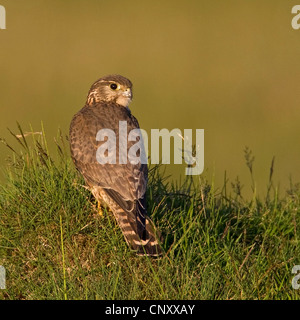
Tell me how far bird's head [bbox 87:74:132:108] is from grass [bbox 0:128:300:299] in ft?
2.04

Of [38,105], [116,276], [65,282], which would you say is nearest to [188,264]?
[116,276]

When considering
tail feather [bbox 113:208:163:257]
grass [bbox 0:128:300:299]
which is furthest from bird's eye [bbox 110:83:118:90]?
tail feather [bbox 113:208:163:257]

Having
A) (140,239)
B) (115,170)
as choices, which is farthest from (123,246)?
(115,170)

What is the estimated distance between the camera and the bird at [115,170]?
23.2ft

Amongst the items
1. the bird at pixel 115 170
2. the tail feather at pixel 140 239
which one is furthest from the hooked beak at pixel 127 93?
the tail feather at pixel 140 239

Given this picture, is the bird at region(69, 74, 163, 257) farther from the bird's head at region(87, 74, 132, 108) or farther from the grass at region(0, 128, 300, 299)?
the grass at region(0, 128, 300, 299)

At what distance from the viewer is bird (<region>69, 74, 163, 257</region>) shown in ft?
23.2

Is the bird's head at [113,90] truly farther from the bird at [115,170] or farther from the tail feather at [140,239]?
the tail feather at [140,239]

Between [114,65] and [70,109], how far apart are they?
11.4 ft

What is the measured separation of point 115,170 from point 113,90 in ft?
3.67

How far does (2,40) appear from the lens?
2405 cm

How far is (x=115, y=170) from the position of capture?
7.57m

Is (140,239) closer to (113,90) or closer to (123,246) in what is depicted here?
(123,246)

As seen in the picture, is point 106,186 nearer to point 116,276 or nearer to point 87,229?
A: point 87,229
